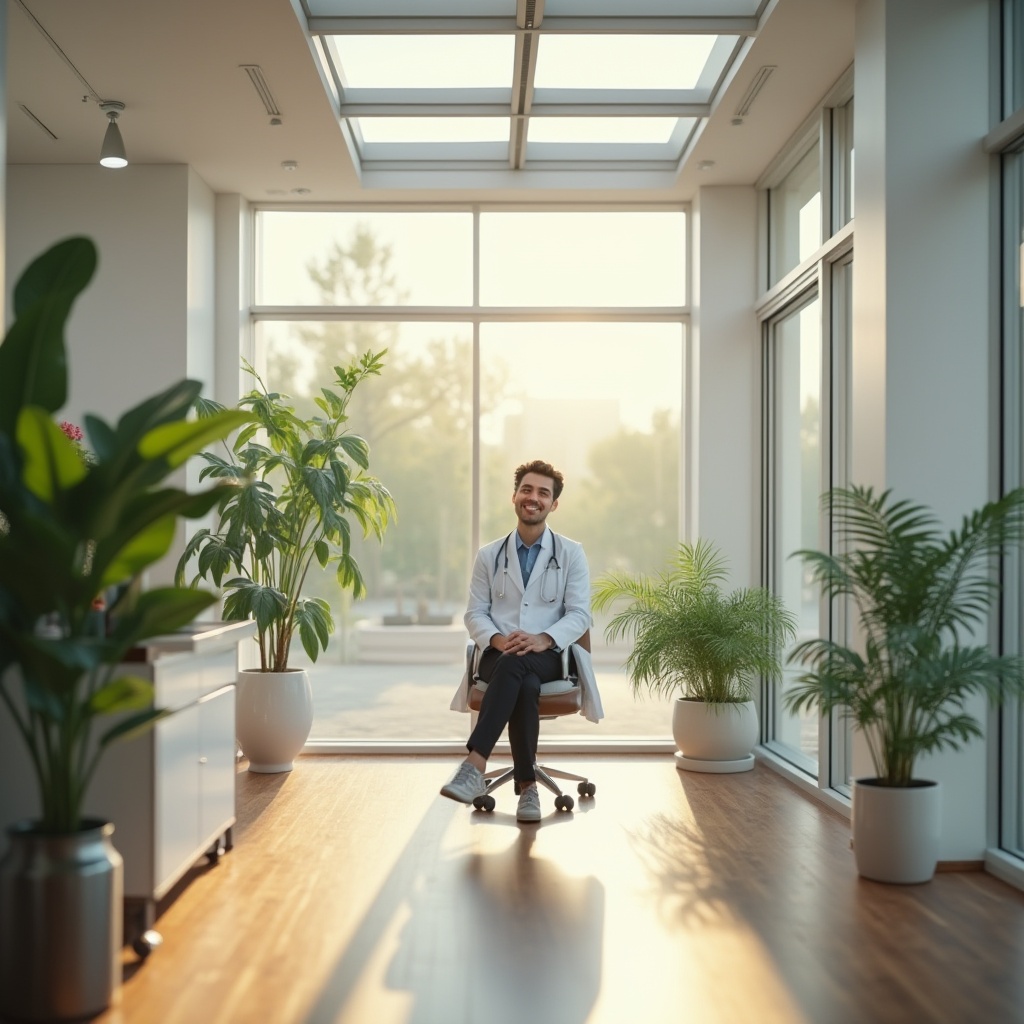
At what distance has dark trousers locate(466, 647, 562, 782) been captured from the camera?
505 centimetres

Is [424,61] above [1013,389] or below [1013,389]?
above

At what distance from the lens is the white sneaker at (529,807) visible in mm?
4898

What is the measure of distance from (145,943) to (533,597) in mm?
2593

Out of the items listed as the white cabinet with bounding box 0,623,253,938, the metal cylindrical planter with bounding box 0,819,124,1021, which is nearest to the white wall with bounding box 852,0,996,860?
the white cabinet with bounding box 0,623,253,938

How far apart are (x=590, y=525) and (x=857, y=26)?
341 centimetres

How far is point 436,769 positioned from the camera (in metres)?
6.32

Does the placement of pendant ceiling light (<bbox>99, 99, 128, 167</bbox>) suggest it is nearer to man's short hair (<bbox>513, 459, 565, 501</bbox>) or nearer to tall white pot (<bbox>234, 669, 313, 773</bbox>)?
man's short hair (<bbox>513, 459, 565, 501</bbox>)

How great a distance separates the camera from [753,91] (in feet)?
18.2

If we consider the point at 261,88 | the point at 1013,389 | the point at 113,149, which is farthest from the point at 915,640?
the point at 113,149

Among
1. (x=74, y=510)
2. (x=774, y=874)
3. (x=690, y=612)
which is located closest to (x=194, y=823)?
(x=74, y=510)

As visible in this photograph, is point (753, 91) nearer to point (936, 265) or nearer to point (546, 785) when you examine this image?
point (936, 265)

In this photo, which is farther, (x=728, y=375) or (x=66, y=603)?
(x=728, y=375)

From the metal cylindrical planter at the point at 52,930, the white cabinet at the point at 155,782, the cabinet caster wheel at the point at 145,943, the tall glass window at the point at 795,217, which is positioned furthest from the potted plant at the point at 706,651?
the metal cylindrical planter at the point at 52,930

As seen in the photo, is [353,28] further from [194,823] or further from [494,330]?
[194,823]
